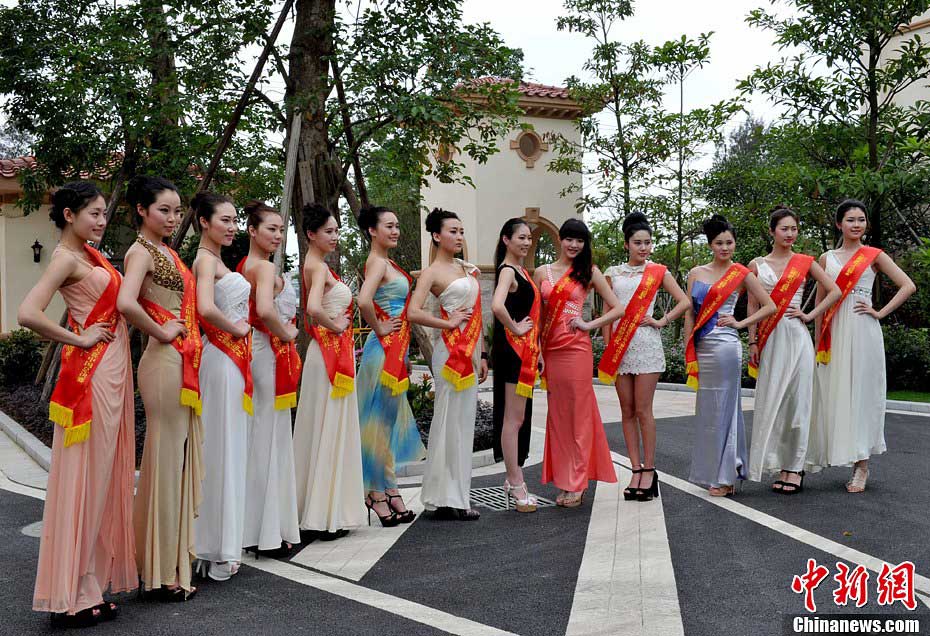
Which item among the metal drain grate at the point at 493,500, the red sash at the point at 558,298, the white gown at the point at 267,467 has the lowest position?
the metal drain grate at the point at 493,500

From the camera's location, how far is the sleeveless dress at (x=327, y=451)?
5742 millimetres

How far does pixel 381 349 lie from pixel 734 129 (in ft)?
133

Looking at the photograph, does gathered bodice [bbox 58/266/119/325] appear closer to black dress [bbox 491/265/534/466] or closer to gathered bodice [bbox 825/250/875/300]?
black dress [bbox 491/265/534/466]

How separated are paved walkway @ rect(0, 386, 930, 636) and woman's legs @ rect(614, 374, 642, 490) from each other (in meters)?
0.33

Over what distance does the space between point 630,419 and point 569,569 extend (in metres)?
2.11

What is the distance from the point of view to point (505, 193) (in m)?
26.7

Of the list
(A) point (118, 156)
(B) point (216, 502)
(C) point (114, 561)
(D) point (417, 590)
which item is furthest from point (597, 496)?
(A) point (118, 156)

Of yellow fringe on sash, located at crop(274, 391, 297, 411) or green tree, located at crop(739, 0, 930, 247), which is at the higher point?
green tree, located at crop(739, 0, 930, 247)

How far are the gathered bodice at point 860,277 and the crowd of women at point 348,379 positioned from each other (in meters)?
0.02

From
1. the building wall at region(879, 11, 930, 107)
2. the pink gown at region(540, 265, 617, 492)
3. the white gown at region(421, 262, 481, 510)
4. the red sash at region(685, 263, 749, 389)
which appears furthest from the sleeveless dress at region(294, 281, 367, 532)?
the building wall at region(879, 11, 930, 107)

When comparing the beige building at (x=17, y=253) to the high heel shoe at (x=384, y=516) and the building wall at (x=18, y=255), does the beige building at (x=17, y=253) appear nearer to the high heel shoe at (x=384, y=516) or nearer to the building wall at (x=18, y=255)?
the building wall at (x=18, y=255)

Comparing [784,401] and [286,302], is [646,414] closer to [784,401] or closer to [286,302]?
[784,401]

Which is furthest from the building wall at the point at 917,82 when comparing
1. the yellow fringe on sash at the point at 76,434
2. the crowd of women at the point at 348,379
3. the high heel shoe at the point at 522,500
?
the yellow fringe on sash at the point at 76,434

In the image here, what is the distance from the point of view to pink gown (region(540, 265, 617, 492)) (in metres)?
6.59
